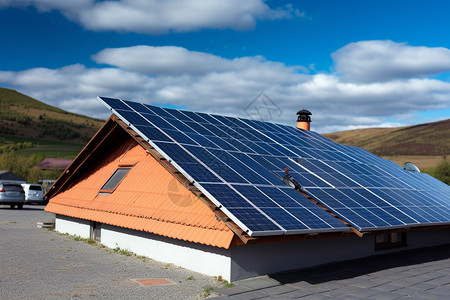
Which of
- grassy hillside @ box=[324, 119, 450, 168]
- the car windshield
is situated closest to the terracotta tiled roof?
the car windshield

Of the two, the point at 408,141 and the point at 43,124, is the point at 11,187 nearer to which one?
the point at 408,141

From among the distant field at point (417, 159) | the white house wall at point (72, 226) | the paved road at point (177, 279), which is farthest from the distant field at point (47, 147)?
the paved road at point (177, 279)

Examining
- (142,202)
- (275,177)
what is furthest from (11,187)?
(275,177)

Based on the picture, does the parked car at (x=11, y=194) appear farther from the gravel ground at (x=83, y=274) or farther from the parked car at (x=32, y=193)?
the gravel ground at (x=83, y=274)

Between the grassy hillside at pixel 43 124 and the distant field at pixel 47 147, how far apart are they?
4463 mm

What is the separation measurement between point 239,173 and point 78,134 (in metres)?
127

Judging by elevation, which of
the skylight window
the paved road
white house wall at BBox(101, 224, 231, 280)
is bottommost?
the paved road

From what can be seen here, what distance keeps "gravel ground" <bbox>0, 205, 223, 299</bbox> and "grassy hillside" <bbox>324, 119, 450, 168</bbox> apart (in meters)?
70.0

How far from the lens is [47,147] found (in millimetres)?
107000

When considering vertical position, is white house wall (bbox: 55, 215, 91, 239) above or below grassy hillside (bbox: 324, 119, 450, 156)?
below

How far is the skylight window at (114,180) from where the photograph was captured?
53.6ft

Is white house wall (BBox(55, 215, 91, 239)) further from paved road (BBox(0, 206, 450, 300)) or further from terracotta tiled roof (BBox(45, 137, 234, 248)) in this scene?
paved road (BBox(0, 206, 450, 300))

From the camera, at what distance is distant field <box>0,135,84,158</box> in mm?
97162

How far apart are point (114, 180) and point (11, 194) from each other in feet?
70.3
